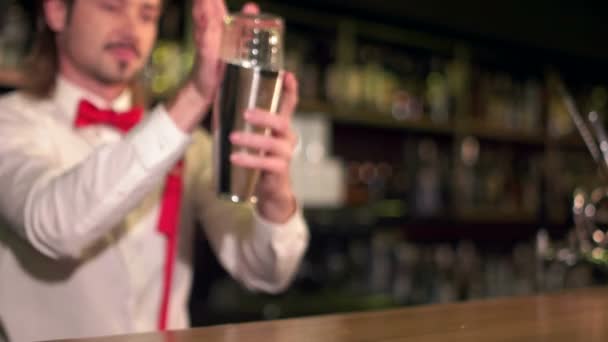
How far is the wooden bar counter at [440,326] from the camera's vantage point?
774 mm

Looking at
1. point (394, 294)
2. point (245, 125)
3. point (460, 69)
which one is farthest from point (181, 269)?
point (460, 69)

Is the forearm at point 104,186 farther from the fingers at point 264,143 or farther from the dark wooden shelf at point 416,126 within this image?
the dark wooden shelf at point 416,126

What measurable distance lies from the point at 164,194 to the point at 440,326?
2.57 ft

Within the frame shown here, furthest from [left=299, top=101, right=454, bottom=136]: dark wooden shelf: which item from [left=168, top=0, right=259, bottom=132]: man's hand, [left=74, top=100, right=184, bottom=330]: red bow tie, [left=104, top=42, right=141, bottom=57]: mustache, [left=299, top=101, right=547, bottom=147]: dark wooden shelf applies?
[left=168, top=0, right=259, bottom=132]: man's hand

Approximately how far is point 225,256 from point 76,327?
323 mm

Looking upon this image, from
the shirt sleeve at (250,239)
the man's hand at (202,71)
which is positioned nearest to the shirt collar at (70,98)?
the shirt sleeve at (250,239)

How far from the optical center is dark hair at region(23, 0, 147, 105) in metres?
1.49

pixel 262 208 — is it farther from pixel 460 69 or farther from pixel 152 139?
pixel 460 69

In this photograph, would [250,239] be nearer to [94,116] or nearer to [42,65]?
[94,116]

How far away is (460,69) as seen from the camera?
3670 millimetres

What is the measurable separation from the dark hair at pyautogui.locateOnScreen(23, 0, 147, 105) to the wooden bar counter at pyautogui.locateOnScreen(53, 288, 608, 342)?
83 centimetres

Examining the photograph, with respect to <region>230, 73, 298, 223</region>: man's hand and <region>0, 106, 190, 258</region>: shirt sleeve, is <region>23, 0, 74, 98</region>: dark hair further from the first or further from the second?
<region>230, 73, 298, 223</region>: man's hand

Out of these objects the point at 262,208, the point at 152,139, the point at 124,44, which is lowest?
the point at 262,208

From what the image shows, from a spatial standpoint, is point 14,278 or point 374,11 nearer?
point 14,278
